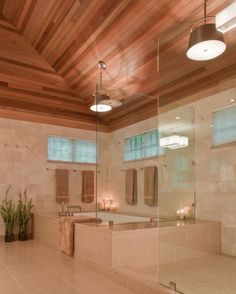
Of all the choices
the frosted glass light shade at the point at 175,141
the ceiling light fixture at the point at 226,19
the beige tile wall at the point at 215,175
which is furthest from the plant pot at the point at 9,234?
the ceiling light fixture at the point at 226,19

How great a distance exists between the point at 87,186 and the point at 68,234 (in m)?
2.70

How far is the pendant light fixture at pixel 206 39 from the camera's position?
2.97 m

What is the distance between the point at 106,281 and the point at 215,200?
6.48 ft

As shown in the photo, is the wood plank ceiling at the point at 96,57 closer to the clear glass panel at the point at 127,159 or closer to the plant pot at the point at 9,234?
the clear glass panel at the point at 127,159

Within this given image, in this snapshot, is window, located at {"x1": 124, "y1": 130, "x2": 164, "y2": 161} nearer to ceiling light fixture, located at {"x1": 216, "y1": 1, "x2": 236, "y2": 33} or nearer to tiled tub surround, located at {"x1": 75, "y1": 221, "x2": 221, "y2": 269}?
tiled tub surround, located at {"x1": 75, "y1": 221, "x2": 221, "y2": 269}

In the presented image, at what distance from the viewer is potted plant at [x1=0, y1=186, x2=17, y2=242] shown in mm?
5136

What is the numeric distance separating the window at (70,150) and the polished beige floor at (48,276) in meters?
2.65

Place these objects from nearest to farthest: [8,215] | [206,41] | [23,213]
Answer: [206,41] < [8,215] < [23,213]

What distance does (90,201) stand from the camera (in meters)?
6.56

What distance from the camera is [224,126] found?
390 cm

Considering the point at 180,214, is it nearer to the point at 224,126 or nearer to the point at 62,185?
the point at 224,126

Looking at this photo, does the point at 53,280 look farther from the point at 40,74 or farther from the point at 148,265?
the point at 40,74

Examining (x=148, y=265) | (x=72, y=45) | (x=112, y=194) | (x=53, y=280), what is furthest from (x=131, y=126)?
(x=53, y=280)

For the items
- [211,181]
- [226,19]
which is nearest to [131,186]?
[211,181]
